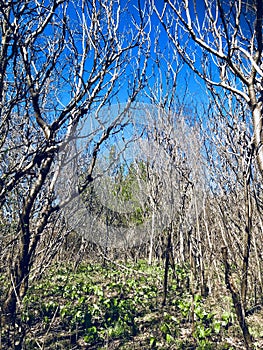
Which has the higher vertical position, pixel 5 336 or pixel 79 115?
pixel 79 115

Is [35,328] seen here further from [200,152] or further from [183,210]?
[200,152]

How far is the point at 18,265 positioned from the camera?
12.2 feet

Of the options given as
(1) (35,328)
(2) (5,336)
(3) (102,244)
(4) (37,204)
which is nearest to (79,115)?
(4) (37,204)

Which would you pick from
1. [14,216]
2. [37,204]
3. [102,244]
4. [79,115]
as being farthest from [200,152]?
[102,244]

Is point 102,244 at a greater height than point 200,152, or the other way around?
point 200,152

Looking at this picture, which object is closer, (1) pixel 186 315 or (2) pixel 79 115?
(2) pixel 79 115

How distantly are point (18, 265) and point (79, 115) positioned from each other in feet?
5.76

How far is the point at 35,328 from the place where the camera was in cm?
478

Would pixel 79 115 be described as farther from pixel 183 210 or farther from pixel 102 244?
pixel 102 244

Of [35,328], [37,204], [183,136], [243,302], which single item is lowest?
[35,328]

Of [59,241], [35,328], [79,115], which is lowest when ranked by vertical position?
[35,328]

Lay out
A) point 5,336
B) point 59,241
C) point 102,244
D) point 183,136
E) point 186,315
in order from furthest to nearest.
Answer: point 102,244
point 183,136
point 186,315
point 59,241
point 5,336

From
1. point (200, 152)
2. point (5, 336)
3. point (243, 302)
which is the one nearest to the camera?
point (243, 302)

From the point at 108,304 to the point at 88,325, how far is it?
815 mm
